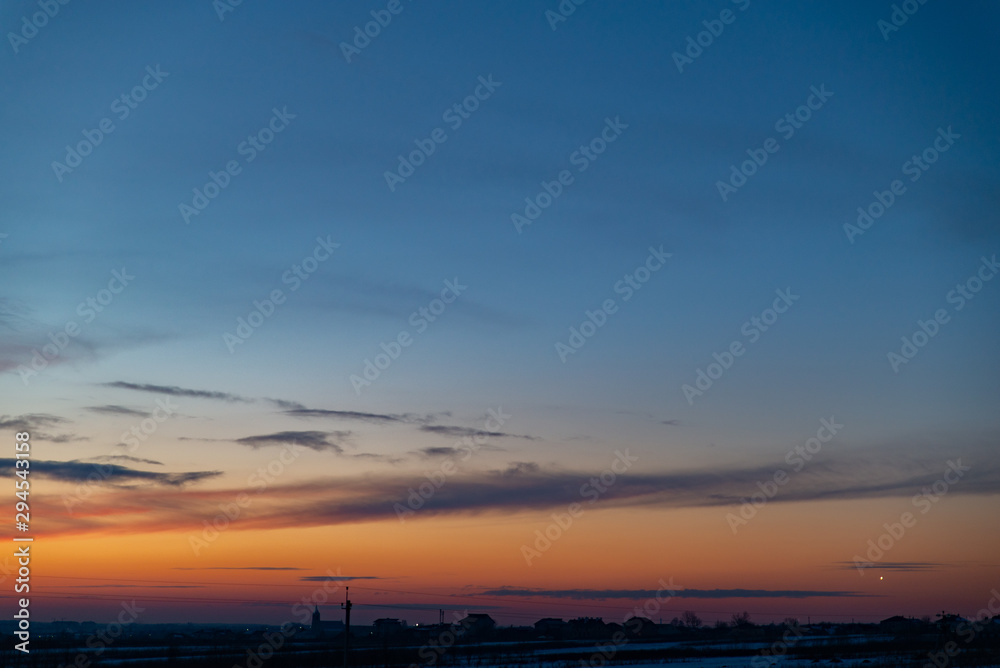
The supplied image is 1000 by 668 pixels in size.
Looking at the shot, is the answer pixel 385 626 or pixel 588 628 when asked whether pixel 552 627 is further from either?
pixel 385 626

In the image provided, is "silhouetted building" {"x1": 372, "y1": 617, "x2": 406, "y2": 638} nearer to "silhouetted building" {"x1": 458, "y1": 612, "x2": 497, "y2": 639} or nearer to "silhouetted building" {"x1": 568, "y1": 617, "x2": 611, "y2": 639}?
"silhouetted building" {"x1": 458, "y1": 612, "x2": 497, "y2": 639}

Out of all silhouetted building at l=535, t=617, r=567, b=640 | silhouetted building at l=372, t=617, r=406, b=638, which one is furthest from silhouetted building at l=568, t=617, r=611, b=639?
silhouetted building at l=372, t=617, r=406, b=638

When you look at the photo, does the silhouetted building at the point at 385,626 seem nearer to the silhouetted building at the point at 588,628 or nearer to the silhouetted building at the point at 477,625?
the silhouetted building at the point at 477,625

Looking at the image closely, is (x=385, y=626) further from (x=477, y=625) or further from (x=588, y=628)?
(x=588, y=628)

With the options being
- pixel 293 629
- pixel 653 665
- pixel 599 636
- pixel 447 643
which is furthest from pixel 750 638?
pixel 653 665

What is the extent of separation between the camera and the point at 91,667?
3059 inches

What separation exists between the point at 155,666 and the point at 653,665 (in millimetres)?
45870

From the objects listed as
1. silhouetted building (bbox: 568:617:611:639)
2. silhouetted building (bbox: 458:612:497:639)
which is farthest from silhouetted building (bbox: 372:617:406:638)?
silhouetted building (bbox: 568:617:611:639)

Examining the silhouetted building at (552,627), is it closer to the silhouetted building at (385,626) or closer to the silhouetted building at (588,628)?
the silhouetted building at (588,628)

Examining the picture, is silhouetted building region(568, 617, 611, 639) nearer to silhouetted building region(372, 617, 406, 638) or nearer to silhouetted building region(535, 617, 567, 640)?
silhouetted building region(535, 617, 567, 640)

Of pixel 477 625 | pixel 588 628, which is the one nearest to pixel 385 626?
pixel 477 625

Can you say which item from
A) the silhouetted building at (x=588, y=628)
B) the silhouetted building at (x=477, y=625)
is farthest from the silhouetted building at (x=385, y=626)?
the silhouetted building at (x=588, y=628)

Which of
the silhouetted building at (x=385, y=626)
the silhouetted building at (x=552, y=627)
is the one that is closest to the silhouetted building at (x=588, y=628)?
the silhouetted building at (x=552, y=627)

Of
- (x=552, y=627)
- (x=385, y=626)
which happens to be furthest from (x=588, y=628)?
(x=385, y=626)
